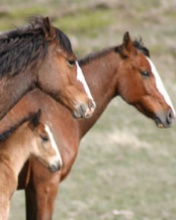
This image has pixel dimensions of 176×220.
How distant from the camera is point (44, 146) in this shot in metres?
9.89

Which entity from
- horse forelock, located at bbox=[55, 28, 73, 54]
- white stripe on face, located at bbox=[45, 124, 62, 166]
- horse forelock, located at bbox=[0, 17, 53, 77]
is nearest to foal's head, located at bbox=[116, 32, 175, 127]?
white stripe on face, located at bbox=[45, 124, 62, 166]

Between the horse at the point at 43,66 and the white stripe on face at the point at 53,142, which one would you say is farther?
the white stripe on face at the point at 53,142

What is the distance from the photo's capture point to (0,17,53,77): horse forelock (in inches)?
346

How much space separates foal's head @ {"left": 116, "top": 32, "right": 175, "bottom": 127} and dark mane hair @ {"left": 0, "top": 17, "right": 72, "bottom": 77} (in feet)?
6.11

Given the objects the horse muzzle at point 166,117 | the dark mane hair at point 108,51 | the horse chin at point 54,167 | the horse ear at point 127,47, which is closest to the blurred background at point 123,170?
the dark mane hair at point 108,51

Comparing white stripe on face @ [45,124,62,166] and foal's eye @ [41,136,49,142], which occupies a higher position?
foal's eye @ [41,136,49,142]

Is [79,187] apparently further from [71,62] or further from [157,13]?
[157,13]

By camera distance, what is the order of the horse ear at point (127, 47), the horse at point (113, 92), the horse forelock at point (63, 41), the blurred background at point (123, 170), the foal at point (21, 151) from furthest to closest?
the blurred background at point (123, 170) → the horse ear at point (127, 47) → the horse at point (113, 92) → the foal at point (21, 151) → the horse forelock at point (63, 41)

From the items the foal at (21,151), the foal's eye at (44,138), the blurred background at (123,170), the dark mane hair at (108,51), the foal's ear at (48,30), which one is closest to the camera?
the foal's ear at (48,30)

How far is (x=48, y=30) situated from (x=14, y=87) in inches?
21.9

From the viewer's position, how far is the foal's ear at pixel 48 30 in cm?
874

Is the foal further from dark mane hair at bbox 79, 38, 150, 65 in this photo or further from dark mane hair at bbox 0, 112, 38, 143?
dark mane hair at bbox 79, 38, 150, 65

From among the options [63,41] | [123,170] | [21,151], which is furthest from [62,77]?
[123,170]

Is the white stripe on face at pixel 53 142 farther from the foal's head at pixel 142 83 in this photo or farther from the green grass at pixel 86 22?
the green grass at pixel 86 22
